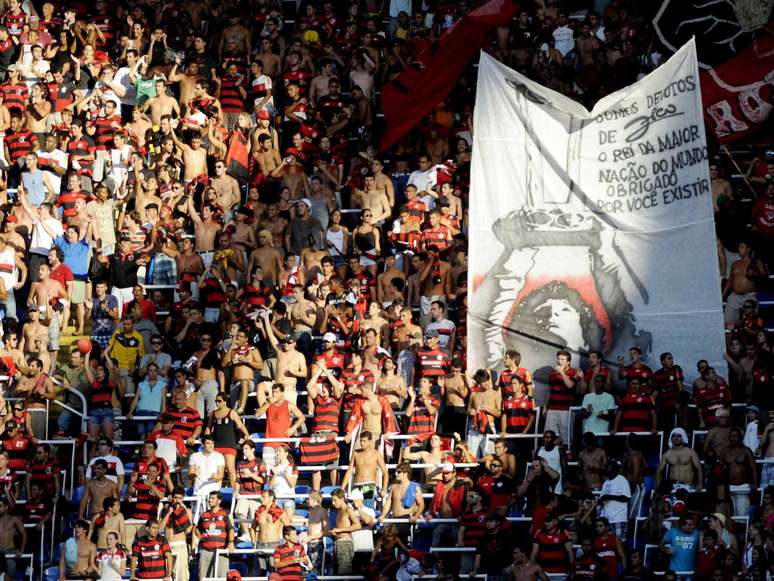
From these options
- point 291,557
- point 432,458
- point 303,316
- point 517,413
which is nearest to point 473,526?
point 432,458

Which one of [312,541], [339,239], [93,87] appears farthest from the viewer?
[93,87]

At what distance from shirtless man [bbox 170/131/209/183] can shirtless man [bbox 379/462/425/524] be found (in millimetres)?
6875

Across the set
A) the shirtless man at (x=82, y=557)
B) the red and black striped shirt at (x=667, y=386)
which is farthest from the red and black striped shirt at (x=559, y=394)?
the shirtless man at (x=82, y=557)

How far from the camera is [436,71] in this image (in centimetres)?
3103

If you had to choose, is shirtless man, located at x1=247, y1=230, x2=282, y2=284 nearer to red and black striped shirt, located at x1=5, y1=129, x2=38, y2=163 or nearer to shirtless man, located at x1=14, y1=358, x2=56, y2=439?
shirtless man, located at x1=14, y1=358, x2=56, y2=439

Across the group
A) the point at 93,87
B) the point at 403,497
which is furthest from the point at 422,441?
the point at 93,87

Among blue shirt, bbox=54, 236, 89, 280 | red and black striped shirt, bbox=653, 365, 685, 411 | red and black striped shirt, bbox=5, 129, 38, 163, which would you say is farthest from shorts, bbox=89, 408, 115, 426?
red and black striped shirt, bbox=653, 365, 685, 411

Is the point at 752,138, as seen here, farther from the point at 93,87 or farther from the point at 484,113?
the point at 93,87

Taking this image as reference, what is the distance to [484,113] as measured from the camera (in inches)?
1123

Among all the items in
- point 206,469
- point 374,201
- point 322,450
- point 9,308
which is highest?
point 374,201

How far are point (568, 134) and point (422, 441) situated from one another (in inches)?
189

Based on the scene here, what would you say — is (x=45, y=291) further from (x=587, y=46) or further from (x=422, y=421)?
(x=587, y=46)

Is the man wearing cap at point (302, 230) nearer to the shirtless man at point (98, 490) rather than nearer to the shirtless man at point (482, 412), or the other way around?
the shirtless man at point (482, 412)

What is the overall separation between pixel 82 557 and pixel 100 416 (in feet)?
7.99
